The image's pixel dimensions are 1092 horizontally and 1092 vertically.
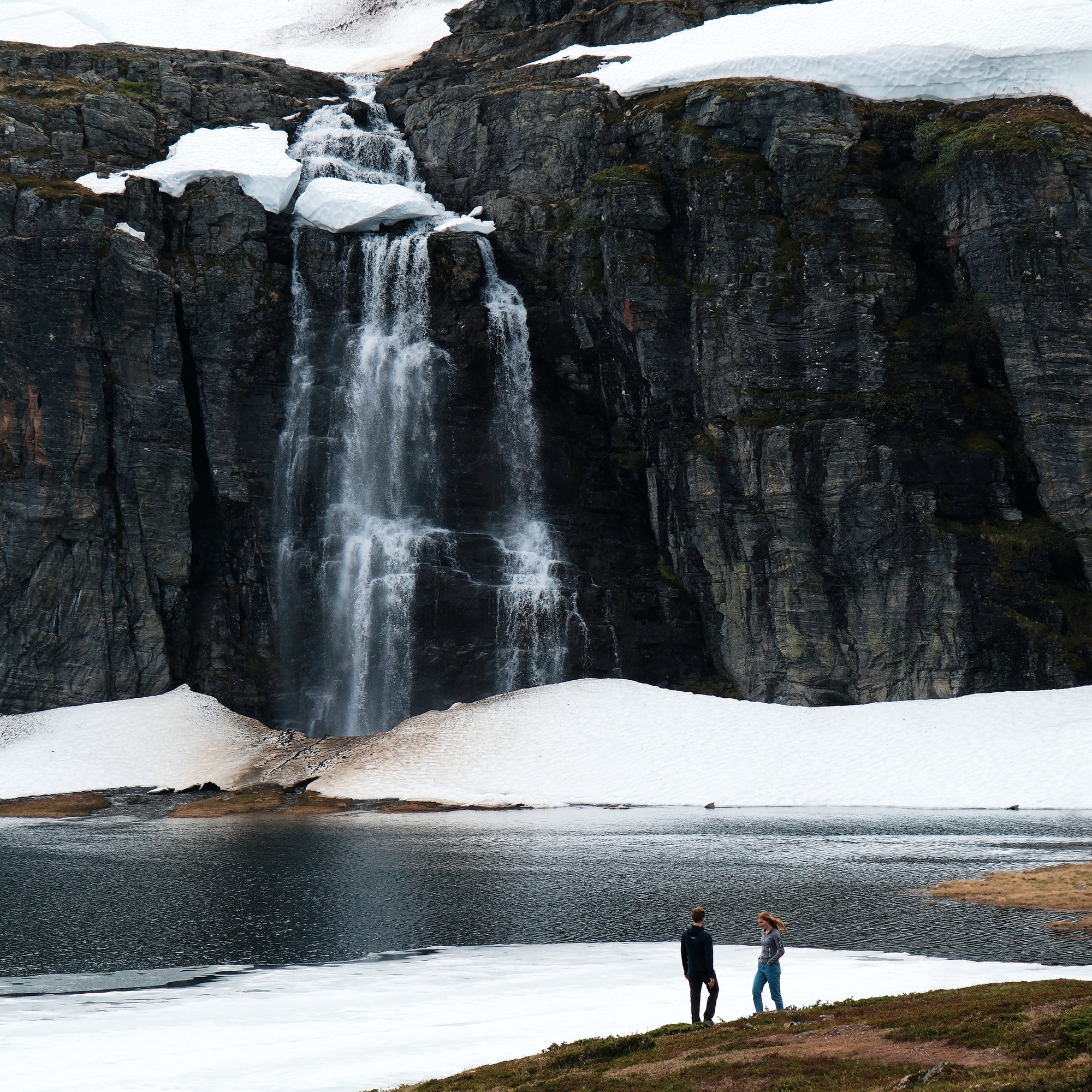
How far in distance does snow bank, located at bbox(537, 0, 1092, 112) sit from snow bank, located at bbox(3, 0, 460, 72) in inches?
1262

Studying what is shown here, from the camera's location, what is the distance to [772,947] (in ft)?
51.8

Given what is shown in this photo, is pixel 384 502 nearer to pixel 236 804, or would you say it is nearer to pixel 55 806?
pixel 236 804

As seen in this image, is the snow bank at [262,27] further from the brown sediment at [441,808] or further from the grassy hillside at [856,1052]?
the grassy hillside at [856,1052]

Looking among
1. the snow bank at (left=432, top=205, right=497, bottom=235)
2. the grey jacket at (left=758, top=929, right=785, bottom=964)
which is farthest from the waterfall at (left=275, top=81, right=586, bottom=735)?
the grey jacket at (left=758, top=929, right=785, bottom=964)

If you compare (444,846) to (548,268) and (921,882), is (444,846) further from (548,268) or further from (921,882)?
(548,268)

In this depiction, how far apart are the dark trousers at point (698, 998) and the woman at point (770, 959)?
0.81 metres

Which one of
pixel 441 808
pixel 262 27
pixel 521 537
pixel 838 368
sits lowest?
pixel 441 808

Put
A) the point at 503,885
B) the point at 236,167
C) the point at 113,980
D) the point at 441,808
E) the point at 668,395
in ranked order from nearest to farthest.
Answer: the point at 113,980 < the point at 503,885 < the point at 441,808 < the point at 668,395 < the point at 236,167

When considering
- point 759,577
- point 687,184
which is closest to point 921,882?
point 759,577

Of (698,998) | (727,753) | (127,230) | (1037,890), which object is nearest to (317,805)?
(727,753)

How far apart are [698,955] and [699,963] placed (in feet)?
0.35

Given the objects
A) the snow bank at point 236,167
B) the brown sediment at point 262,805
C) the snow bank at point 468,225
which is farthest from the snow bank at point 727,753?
the snow bank at point 236,167

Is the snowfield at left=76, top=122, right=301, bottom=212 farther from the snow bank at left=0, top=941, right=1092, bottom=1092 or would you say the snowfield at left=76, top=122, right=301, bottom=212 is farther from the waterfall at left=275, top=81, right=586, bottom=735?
the snow bank at left=0, top=941, right=1092, bottom=1092

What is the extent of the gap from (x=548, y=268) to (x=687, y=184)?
896 centimetres
